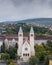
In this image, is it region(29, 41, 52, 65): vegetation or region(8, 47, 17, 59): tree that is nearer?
region(29, 41, 52, 65): vegetation

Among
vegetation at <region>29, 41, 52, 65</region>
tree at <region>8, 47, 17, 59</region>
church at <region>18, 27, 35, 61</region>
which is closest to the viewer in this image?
vegetation at <region>29, 41, 52, 65</region>

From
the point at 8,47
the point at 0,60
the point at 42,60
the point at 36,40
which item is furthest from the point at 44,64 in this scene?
the point at 36,40

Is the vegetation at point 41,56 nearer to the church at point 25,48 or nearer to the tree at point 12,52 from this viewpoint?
the church at point 25,48

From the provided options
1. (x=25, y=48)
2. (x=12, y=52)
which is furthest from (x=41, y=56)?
(x=12, y=52)

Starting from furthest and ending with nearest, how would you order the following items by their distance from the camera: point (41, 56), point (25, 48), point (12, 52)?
point (25, 48) → point (12, 52) → point (41, 56)

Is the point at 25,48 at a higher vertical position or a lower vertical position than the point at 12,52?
higher

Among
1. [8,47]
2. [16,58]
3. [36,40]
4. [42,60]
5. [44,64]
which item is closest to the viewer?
[44,64]

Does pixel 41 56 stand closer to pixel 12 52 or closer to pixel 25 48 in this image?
pixel 25 48

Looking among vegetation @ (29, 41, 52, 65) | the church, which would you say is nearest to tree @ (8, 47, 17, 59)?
the church

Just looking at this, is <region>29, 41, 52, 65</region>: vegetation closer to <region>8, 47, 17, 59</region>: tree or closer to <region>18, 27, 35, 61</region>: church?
<region>18, 27, 35, 61</region>: church

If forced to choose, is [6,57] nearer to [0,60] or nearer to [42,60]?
[0,60]

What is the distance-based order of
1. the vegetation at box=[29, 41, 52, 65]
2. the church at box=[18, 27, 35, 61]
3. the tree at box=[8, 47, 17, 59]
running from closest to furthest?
the vegetation at box=[29, 41, 52, 65] → the tree at box=[8, 47, 17, 59] → the church at box=[18, 27, 35, 61]
